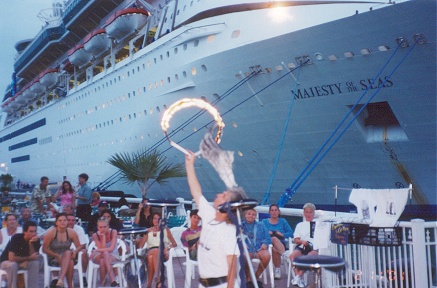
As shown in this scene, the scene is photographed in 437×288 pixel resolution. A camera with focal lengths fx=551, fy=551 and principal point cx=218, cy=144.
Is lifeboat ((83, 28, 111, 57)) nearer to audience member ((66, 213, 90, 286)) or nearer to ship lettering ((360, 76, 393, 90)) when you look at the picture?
ship lettering ((360, 76, 393, 90))

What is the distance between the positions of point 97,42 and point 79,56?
143 inches

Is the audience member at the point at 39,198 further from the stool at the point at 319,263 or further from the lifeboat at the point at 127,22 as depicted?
the lifeboat at the point at 127,22

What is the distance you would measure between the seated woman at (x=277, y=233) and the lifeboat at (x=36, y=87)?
115 feet

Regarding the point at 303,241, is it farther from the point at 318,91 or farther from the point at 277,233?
the point at 318,91

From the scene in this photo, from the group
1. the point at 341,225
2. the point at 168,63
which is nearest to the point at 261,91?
the point at 168,63

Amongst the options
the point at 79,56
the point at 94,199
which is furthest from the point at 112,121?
the point at 94,199

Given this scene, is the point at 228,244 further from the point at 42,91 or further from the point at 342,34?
the point at 42,91

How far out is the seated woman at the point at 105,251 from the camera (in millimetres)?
6449

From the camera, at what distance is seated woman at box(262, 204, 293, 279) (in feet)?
22.6

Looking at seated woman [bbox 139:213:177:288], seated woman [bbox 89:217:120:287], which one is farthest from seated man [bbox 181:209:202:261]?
seated woman [bbox 89:217:120:287]

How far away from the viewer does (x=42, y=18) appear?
142 ft

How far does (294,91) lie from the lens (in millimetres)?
14516

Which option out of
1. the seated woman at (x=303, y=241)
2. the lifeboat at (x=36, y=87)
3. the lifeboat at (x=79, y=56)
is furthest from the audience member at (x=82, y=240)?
the lifeboat at (x=36, y=87)

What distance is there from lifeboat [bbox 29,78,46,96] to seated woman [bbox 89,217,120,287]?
1371 inches
